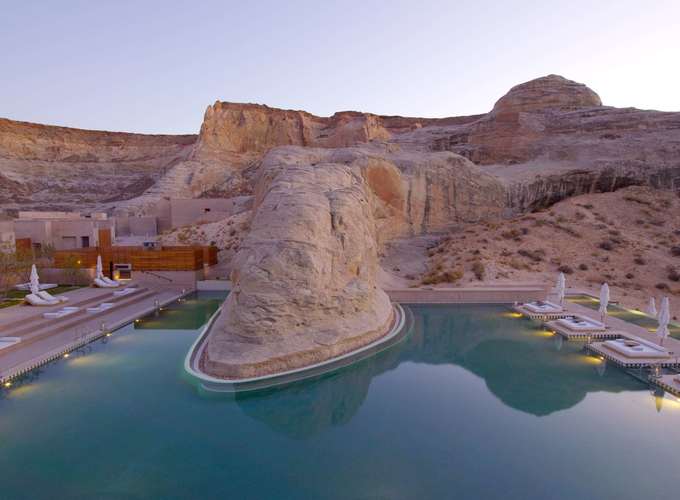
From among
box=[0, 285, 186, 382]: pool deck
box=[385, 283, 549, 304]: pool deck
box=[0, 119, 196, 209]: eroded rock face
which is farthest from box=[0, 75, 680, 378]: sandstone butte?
box=[0, 285, 186, 382]: pool deck

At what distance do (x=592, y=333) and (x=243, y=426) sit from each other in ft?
34.8

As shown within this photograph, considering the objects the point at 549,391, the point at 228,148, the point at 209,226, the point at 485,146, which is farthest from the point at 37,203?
the point at 549,391

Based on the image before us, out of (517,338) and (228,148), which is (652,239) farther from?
(228,148)

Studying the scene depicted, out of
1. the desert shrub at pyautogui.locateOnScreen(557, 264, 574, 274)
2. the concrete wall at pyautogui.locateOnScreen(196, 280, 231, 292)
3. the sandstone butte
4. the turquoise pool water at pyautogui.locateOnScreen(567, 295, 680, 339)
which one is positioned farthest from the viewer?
the desert shrub at pyautogui.locateOnScreen(557, 264, 574, 274)

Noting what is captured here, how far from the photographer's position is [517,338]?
13.6m

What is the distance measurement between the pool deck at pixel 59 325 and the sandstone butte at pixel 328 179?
13.5 feet

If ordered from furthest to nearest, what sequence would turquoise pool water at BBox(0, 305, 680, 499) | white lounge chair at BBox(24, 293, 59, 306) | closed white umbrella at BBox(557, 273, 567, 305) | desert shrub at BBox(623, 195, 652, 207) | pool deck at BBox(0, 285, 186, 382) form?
desert shrub at BBox(623, 195, 652, 207) < closed white umbrella at BBox(557, 273, 567, 305) < white lounge chair at BBox(24, 293, 59, 306) < pool deck at BBox(0, 285, 186, 382) < turquoise pool water at BBox(0, 305, 680, 499)

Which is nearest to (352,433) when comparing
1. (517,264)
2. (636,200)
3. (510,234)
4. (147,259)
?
(147,259)

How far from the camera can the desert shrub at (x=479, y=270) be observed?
778 inches

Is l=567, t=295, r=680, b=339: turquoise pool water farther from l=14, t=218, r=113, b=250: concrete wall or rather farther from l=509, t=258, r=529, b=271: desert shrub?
l=14, t=218, r=113, b=250: concrete wall

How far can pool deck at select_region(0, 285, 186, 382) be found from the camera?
35.6 ft

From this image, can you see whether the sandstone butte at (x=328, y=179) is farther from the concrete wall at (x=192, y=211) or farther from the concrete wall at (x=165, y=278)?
the concrete wall at (x=192, y=211)

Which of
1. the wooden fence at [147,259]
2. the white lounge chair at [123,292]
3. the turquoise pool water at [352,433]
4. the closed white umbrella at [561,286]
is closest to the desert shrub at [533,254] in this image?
the closed white umbrella at [561,286]

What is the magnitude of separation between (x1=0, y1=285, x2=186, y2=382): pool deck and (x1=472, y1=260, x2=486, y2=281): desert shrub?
44.1ft
